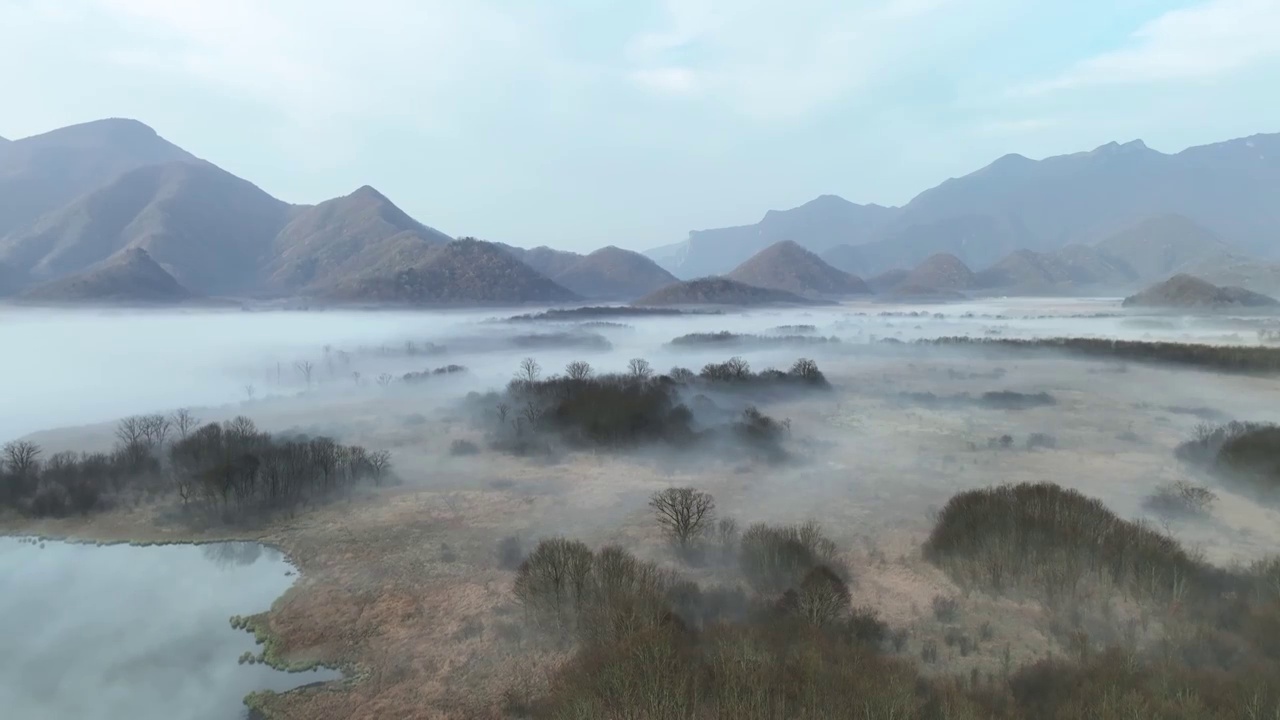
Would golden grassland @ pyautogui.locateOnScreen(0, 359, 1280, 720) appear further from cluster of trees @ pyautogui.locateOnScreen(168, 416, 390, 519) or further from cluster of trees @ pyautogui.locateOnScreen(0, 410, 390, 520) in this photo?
cluster of trees @ pyautogui.locateOnScreen(168, 416, 390, 519)

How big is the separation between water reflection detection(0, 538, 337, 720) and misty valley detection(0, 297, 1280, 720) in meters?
0.13

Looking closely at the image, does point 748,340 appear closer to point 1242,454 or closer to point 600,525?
point 1242,454

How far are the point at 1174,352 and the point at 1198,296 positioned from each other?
133394 mm

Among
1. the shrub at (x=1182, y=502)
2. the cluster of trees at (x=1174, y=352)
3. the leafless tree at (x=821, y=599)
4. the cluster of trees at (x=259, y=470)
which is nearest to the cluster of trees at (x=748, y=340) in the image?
the cluster of trees at (x=1174, y=352)

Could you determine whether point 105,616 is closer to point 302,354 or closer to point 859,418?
point 859,418

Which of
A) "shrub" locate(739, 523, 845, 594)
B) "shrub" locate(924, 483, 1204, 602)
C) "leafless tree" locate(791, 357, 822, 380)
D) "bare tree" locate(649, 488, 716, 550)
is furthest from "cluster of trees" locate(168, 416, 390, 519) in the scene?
"leafless tree" locate(791, 357, 822, 380)

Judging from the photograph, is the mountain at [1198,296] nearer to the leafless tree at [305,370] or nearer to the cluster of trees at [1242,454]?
the cluster of trees at [1242,454]

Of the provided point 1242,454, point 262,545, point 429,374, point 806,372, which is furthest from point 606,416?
point 429,374

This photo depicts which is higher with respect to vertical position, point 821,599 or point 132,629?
point 821,599

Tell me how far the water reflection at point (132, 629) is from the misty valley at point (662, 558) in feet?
0.41

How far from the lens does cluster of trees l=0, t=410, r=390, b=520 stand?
34688 mm

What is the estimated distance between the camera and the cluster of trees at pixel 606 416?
48.5m

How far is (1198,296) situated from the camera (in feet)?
585

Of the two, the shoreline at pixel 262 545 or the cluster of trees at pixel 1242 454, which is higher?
the cluster of trees at pixel 1242 454
